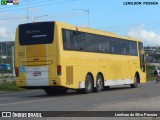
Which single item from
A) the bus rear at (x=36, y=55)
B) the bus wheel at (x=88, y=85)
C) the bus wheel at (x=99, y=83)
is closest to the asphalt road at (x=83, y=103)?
the bus rear at (x=36, y=55)

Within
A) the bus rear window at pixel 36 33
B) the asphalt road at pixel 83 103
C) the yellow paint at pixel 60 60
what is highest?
the bus rear window at pixel 36 33

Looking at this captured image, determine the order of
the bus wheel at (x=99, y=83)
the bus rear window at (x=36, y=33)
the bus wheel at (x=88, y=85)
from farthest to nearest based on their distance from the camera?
the bus wheel at (x=99, y=83), the bus wheel at (x=88, y=85), the bus rear window at (x=36, y=33)

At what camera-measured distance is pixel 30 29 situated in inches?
942

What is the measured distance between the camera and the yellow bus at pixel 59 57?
23.2 metres

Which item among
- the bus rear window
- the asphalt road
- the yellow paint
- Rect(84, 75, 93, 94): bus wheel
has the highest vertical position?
the bus rear window

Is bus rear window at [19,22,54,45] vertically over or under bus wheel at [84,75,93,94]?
over

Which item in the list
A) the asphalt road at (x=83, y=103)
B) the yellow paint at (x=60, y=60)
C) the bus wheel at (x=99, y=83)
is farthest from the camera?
the bus wheel at (x=99, y=83)

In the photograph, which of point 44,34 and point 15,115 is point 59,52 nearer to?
→ point 44,34

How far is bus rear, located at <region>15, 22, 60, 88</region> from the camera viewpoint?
23266 millimetres

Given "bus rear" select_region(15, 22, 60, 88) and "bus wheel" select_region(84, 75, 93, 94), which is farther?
"bus wheel" select_region(84, 75, 93, 94)

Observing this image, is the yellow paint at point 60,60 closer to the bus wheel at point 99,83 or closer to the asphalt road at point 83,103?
the bus wheel at point 99,83

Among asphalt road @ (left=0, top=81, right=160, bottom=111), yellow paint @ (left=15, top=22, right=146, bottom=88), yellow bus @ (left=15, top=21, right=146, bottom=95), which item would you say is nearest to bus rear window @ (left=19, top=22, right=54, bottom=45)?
yellow bus @ (left=15, top=21, right=146, bottom=95)

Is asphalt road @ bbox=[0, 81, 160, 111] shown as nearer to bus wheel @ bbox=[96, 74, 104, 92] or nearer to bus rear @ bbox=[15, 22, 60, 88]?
bus rear @ bbox=[15, 22, 60, 88]

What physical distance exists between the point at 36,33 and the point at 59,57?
5.96ft
